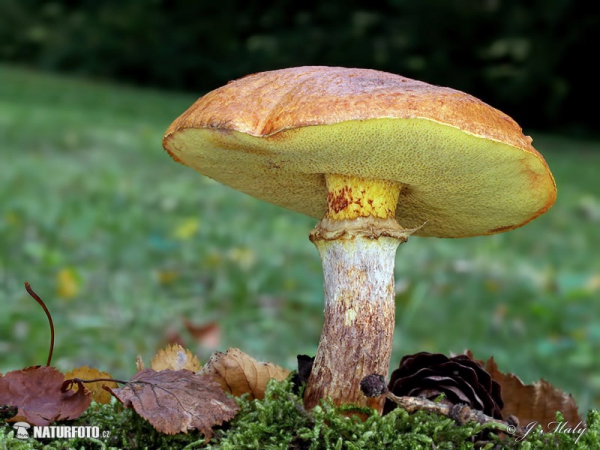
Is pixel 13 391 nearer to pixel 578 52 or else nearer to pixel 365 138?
pixel 365 138

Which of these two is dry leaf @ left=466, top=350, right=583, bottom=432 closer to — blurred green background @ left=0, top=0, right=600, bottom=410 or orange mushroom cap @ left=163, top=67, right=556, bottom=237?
orange mushroom cap @ left=163, top=67, right=556, bottom=237

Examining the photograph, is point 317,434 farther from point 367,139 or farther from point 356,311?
point 367,139

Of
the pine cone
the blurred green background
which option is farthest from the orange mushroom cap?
the blurred green background

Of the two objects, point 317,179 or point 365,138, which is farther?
point 317,179

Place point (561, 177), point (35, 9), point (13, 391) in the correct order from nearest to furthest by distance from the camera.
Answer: point (13, 391)
point (561, 177)
point (35, 9)

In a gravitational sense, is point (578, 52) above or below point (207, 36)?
below

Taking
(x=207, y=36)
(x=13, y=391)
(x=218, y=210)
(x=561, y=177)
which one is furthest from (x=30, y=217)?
(x=207, y=36)

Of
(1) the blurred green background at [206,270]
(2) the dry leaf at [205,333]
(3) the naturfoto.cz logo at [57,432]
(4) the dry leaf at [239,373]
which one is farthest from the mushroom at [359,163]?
(2) the dry leaf at [205,333]
